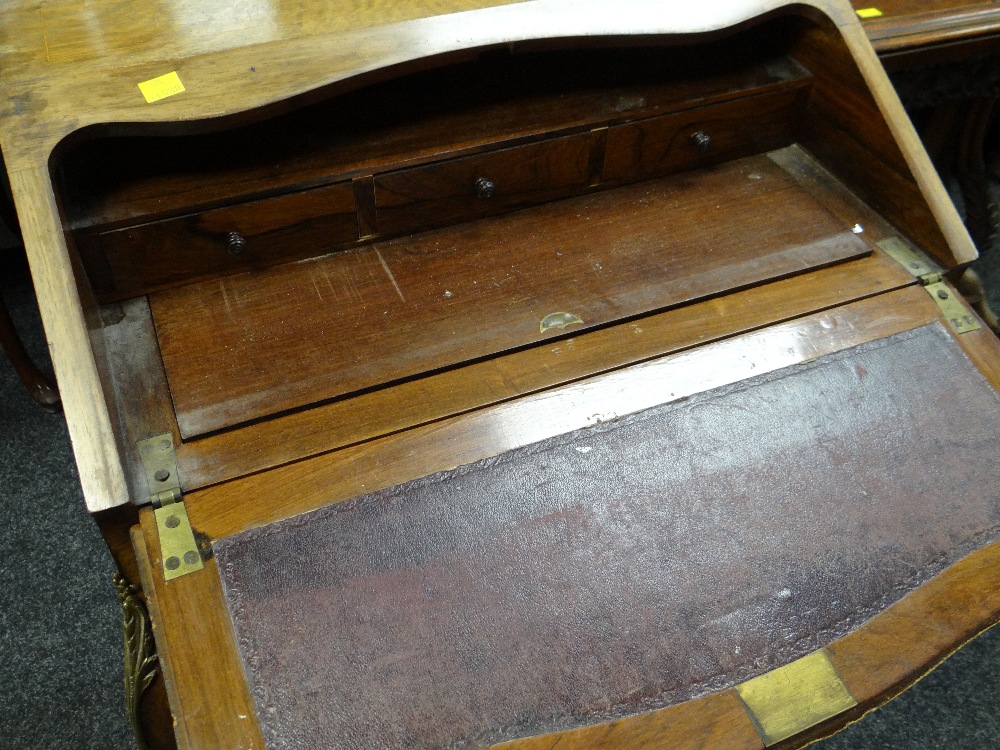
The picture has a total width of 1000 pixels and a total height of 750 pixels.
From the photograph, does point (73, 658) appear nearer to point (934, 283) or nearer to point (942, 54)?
point (934, 283)

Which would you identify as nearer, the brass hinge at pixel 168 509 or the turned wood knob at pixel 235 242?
the brass hinge at pixel 168 509

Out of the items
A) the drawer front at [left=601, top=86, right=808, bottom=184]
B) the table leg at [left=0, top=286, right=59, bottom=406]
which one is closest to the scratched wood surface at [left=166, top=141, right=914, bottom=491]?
the drawer front at [left=601, top=86, right=808, bottom=184]

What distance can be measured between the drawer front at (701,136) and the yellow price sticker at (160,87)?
55 centimetres

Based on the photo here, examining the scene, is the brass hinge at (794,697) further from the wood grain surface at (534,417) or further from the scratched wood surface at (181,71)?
the scratched wood surface at (181,71)

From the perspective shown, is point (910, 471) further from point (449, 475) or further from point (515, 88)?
point (515, 88)

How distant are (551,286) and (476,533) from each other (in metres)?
0.36

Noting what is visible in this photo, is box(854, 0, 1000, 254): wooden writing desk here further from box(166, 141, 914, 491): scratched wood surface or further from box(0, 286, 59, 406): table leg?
box(0, 286, 59, 406): table leg

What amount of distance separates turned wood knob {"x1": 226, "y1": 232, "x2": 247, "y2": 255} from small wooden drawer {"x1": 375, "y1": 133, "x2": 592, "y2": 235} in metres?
0.17

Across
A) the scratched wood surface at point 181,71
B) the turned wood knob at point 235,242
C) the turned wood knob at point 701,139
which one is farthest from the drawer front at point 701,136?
the turned wood knob at point 235,242

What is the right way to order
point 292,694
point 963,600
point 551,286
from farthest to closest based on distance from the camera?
point 551,286, point 963,600, point 292,694

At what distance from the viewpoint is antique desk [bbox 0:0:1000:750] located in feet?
2.58

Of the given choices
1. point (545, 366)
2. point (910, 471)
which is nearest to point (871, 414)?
point (910, 471)

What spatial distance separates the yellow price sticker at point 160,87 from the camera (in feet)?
3.01

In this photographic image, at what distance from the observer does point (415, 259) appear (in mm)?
1095
